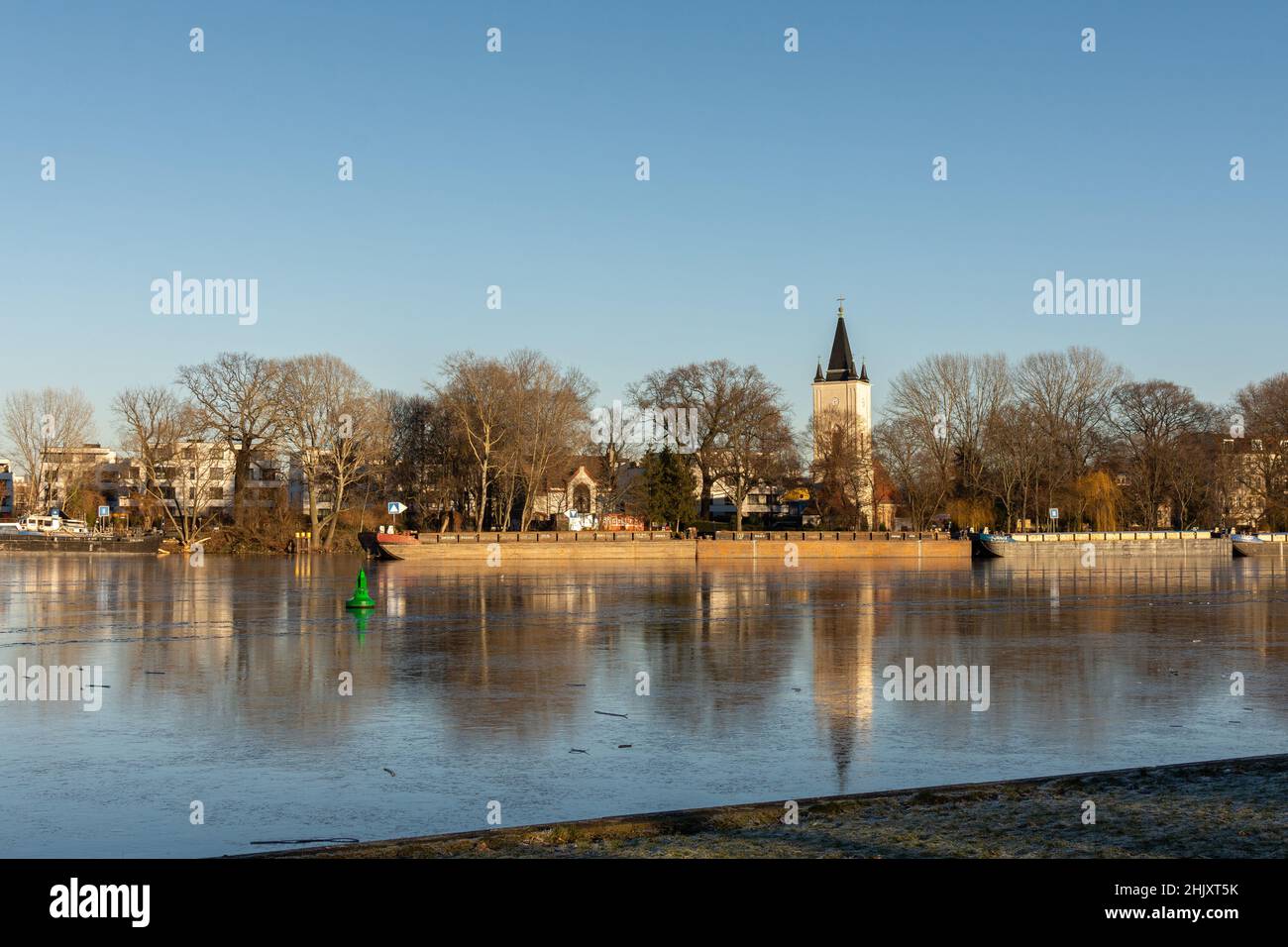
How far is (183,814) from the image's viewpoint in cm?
942

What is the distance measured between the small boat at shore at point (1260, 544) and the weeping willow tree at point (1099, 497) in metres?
9.39

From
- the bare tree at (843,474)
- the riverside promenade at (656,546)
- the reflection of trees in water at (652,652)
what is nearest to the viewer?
the reflection of trees in water at (652,652)

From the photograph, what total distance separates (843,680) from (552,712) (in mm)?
4823

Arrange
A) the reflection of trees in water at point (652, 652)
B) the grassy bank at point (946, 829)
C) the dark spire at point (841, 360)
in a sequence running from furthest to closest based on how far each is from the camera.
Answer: the dark spire at point (841, 360), the reflection of trees in water at point (652, 652), the grassy bank at point (946, 829)

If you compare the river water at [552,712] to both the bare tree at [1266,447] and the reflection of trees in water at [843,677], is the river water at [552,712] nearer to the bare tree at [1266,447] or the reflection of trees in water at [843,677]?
the reflection of trees in water at [843,677]

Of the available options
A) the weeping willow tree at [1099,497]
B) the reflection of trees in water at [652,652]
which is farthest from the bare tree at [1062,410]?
the reflection of trees in water at [652,652]

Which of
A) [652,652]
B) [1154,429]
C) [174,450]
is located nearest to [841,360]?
[1154,429]

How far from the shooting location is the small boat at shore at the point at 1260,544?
94.2 m

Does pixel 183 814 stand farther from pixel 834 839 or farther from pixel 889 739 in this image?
pixel 889 739

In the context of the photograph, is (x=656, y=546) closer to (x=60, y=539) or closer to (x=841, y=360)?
(x=60, y=539)
